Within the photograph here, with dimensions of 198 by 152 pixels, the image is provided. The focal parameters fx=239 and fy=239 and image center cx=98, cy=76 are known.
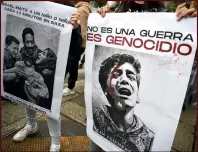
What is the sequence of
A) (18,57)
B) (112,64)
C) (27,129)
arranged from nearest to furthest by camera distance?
(112,64) → (18,57) → (27,129)

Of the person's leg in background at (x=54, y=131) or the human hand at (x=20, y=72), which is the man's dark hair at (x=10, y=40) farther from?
the person's leg in background at (x=54, y=131)

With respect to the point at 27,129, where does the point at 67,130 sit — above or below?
below

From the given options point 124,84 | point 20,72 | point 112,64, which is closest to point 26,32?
point 20,72

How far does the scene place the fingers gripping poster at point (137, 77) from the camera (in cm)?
124

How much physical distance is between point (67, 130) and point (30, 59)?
129 cm

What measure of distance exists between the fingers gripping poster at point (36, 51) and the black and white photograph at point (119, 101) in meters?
0.33

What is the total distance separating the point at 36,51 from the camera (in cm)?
185

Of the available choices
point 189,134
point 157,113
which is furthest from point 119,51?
point 189,134

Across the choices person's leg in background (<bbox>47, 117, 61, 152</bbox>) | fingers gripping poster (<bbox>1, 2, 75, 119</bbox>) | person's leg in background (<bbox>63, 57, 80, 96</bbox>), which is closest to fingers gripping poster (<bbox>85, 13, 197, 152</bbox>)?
fingers gripping poster (<bbox>1, 2, 75, 119</bbox>)

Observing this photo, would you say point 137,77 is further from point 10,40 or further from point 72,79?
point 72,79

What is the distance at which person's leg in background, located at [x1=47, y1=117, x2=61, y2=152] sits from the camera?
217 centimetres

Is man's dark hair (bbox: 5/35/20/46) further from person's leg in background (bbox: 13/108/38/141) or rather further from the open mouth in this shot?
the open mouth

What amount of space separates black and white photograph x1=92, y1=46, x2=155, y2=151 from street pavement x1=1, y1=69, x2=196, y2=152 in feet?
3.71

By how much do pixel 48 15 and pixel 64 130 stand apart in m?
1.60
